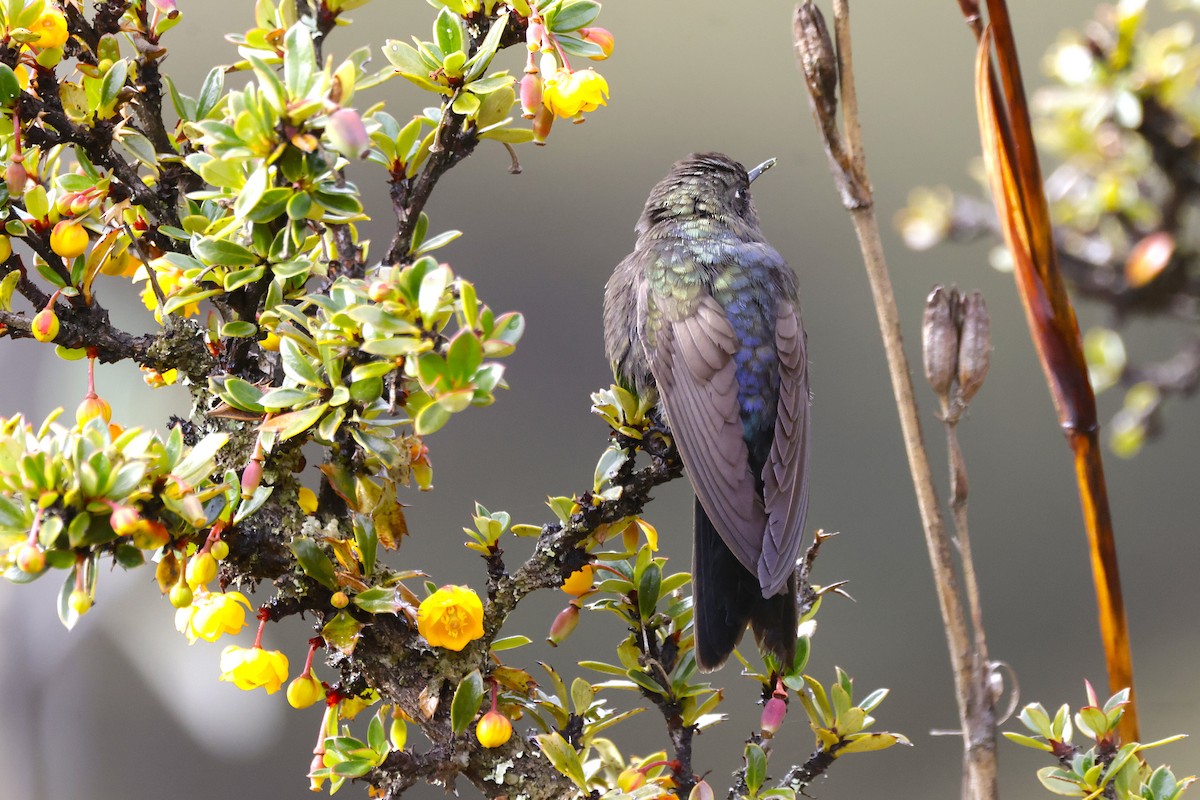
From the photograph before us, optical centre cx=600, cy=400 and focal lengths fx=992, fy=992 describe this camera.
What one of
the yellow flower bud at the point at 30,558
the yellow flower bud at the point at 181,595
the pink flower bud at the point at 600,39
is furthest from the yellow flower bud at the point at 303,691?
the pink flower bud at the point at 600,39

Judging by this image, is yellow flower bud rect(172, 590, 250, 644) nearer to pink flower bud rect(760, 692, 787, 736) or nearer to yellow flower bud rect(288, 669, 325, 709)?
yellow flower bud rect(288, 669, 325, 709)

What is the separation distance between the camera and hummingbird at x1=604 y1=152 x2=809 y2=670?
1078 mm

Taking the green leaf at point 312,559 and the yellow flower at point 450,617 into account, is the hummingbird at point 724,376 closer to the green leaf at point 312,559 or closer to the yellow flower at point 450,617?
the yellow flower at point 450,617

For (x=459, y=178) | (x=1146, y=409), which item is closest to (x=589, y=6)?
(x=1146, y=409)

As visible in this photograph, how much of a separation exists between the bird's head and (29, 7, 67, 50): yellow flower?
101 cm

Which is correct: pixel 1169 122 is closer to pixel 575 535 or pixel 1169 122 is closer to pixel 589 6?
pixel 589 6

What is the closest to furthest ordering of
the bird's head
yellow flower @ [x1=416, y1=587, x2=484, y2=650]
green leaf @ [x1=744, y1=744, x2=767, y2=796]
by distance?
yellow flower @ [x1=416, y1=587, x2=484, y2=650] < green leaf @ [x1=744, y1=744, x2=767, y2=796] < the bird's head

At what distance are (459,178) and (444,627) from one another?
1.52 meters

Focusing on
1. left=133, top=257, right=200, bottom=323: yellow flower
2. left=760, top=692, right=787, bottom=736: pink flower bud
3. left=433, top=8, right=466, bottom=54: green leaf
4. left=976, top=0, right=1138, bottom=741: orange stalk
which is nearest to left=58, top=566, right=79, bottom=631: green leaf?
left=133, top=257, right=200, bottom=323: yellow flower

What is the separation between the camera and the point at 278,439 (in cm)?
81

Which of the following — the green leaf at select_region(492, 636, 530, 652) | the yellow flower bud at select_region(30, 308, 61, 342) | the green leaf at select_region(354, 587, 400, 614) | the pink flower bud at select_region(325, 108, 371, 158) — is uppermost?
the pink flower bud at select_region(325, 108, 371, 158)

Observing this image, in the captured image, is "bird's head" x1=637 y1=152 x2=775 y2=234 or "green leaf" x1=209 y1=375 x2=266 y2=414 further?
"bird's head" x1=637 y1=152 x2=775 y2=234

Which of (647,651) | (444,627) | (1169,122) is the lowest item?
(647,651)

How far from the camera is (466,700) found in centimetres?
86
